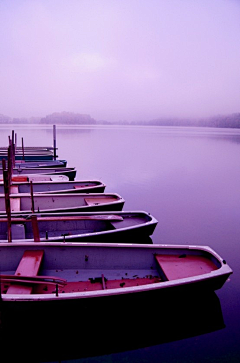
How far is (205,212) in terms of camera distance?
14188mm

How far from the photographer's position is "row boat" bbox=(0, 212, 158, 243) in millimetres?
7426

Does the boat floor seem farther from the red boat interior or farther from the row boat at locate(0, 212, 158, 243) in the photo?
the row boat at locate(0, 212, 158, 243)

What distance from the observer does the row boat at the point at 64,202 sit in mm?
9633

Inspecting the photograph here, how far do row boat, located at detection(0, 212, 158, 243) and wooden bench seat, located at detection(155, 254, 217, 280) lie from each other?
5.38 ft

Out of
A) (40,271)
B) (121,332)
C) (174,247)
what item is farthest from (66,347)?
(174,247)

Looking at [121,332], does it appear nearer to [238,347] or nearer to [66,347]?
[66,347]

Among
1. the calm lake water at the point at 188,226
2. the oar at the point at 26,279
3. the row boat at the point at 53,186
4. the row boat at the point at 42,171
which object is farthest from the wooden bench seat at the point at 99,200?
the row boat at the point at 42,171

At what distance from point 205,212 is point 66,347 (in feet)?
35.0

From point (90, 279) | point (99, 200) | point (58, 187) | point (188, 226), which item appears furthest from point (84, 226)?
point (188, 226)

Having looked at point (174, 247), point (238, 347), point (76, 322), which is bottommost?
point (238, 347)

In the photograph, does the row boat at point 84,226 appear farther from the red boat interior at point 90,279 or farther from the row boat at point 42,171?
the row boat at point 42,171

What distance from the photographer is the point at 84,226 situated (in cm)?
846

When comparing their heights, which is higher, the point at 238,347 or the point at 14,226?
the point at 14,226

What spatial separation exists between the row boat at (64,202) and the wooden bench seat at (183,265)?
3.85 meters
